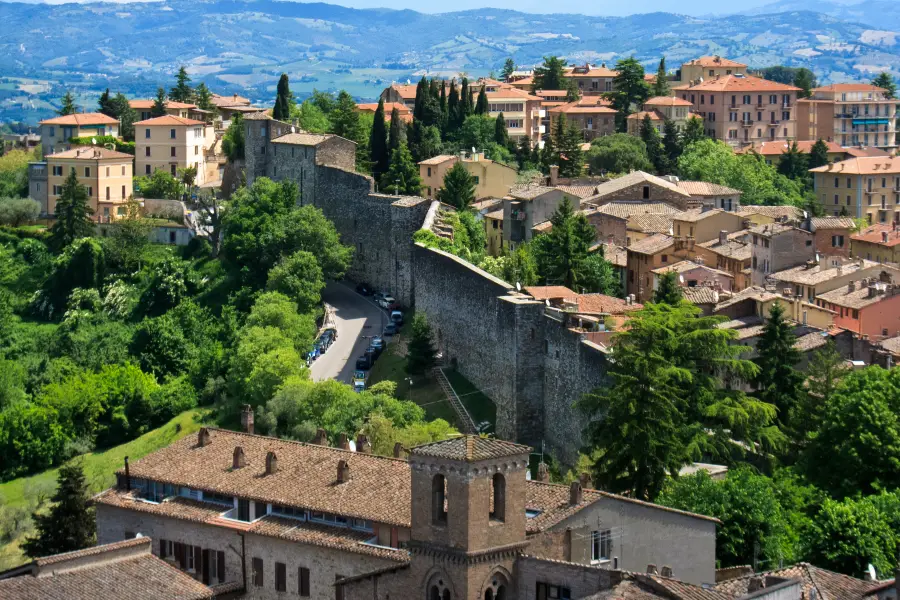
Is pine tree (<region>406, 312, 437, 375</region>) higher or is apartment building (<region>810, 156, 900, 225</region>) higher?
apartment building (<region>810, 156, 900, 225</region>)

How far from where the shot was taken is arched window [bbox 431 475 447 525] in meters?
32.3

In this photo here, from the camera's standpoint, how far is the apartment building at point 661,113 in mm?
98062

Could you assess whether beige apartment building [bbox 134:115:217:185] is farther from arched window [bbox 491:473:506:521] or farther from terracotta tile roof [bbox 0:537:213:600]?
arched window [bbox 491:473:506:521]

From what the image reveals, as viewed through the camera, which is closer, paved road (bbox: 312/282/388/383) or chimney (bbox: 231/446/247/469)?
chimney (bbox: 231/446/247/469)

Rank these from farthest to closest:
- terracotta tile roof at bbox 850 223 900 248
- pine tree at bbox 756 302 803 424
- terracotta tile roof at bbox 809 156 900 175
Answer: terracotta tile roof at bbox 809 156 900 175, terracotta tile roof at bbox 850 223 900 248, pine tree at bbox 756 302 803 424

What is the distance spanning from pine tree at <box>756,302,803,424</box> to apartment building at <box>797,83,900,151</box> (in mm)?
57606

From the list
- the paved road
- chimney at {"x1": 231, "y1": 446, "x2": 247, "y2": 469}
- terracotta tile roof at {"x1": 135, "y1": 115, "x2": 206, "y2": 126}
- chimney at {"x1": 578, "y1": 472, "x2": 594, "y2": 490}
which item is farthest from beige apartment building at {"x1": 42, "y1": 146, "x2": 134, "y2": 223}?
chimney at {"x1": 231, "y1": 446, "x2": 247, "y2": 469}

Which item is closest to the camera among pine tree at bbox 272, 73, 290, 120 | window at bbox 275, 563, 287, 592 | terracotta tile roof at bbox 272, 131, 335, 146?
window at bbox 275, 563, 287, 592

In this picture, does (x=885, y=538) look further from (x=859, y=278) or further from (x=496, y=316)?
(x=859, y=278)

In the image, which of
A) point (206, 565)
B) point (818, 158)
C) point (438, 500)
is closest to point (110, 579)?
point (206, 565)

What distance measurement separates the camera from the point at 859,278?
66.2m

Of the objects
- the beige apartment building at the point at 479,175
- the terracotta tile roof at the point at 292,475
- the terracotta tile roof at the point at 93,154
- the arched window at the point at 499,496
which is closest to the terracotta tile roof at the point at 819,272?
the beige apartment building at the point at 479,175

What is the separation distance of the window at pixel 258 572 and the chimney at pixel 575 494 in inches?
249

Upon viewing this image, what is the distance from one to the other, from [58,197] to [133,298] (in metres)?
12.5
